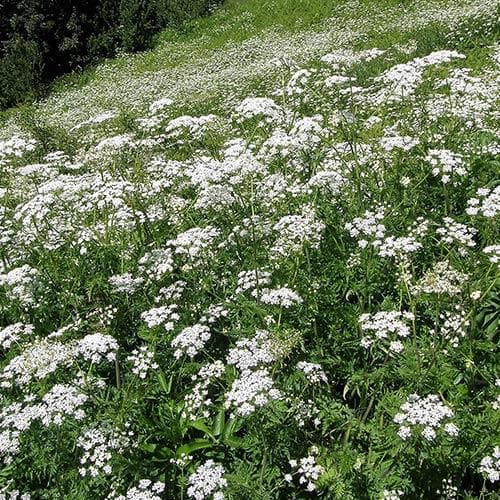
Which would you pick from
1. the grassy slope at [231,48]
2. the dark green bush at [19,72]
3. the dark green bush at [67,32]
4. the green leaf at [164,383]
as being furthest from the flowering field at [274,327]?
the dark green bush at [67,32]

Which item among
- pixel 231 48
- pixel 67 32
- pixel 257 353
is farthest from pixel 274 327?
pixel 67 32

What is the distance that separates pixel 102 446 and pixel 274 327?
155 cm

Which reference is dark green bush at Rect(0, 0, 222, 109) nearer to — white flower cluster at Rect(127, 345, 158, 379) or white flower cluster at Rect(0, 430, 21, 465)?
white flower cluster at Rect(127, 345, 158, 379)

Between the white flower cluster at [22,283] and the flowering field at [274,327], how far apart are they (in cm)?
3

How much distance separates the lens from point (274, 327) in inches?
170

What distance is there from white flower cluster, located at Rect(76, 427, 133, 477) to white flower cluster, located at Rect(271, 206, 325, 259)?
1994 mm

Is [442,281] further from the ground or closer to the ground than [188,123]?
closer to the ground

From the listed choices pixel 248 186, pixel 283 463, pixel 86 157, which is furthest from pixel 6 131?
pixel 283 463

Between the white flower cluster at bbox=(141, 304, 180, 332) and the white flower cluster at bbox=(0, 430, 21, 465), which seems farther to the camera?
the white flower cluster at bbox=(141, 304, 180, 332)

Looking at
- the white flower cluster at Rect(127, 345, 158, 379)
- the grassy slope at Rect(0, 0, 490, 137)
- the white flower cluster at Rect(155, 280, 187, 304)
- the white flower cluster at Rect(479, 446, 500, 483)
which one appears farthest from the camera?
the grassy slope at Rect(0, 0, 490, 137)

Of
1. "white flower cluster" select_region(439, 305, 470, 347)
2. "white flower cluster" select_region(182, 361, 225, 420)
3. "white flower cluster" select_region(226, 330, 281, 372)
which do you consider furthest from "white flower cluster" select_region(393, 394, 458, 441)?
"white flower cluster" select_region(182, 361, 225, 420)

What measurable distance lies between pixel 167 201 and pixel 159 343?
2.22m

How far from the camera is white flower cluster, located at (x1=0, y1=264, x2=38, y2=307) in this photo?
530cm

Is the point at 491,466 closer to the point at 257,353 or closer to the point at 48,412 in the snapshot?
the point at 257,353
